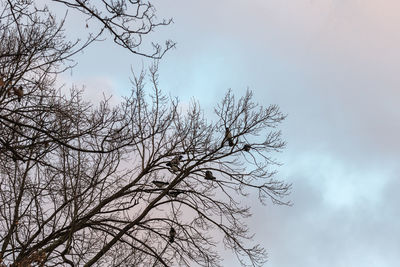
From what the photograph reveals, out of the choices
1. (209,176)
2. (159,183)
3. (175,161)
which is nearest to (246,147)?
(209,176)

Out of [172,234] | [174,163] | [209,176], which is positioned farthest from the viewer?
[174,163]

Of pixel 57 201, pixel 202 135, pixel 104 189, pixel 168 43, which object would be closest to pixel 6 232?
pixel 57 201

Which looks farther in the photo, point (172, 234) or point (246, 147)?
point (246, 147)

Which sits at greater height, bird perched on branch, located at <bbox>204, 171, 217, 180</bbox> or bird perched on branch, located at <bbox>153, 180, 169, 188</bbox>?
bird perched on branch, located at <bbox>204, 171, 217, 180</bbox>

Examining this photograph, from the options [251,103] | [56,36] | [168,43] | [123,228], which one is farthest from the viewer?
[251,103]

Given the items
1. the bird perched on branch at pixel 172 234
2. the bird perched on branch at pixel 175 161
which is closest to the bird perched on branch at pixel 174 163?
the bird perched on branch at pixel 175 161

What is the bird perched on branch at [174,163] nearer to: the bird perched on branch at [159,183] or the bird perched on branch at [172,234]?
the bird perched on branch at [159,183]

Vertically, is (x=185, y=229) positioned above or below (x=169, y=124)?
below

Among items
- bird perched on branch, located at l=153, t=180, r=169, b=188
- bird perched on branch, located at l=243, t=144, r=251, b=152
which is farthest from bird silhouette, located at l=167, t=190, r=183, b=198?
bird perched on branch, located at l=243, t=144, r=251, b=152

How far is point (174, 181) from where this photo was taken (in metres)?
12.0

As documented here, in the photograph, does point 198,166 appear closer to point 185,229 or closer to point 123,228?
point 185,229

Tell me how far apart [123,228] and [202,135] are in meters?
2.90

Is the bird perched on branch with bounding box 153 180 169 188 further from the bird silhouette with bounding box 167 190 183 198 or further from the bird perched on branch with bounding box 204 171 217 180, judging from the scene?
the bird perched on branch with bounding box 204 171 217 180

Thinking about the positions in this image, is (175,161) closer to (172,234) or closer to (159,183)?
(159,183)
